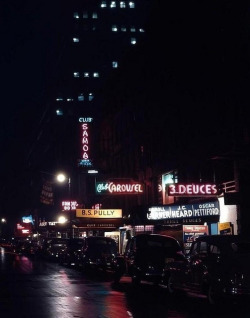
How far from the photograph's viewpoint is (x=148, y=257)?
23641mm

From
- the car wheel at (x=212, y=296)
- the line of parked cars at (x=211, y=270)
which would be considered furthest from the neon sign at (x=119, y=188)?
the car wheel at (x=212, y=296)

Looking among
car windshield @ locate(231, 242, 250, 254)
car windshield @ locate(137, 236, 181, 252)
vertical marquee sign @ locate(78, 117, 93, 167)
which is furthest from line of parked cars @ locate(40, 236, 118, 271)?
car windshield @ locate(231, 242, 250, 254)

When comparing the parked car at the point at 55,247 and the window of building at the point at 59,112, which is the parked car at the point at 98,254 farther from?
the window of building at the point at 59,112

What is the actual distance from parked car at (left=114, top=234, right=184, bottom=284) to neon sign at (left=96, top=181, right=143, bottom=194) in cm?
1861

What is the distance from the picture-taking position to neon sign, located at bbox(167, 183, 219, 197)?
30688mm

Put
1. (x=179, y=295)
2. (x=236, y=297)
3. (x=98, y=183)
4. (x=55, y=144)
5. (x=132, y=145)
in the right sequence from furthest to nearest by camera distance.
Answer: (x=55, y=144), (x=132, y=145), (x=98, y=183), (x=179, y=295), (x=236, y=297)

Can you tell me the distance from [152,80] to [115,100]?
12236mm

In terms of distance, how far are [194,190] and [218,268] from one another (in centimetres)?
1423

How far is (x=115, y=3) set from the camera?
405 feet

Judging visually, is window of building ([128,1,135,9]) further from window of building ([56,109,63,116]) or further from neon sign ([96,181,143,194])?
neon sign ([96,181,143,194])

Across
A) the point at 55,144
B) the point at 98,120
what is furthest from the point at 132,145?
the point at 55,144

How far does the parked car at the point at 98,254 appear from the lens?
34.6 metres

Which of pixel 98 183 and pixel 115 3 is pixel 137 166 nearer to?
pixel 98 183

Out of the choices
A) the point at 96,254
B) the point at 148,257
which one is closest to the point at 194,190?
the point at 96,254
